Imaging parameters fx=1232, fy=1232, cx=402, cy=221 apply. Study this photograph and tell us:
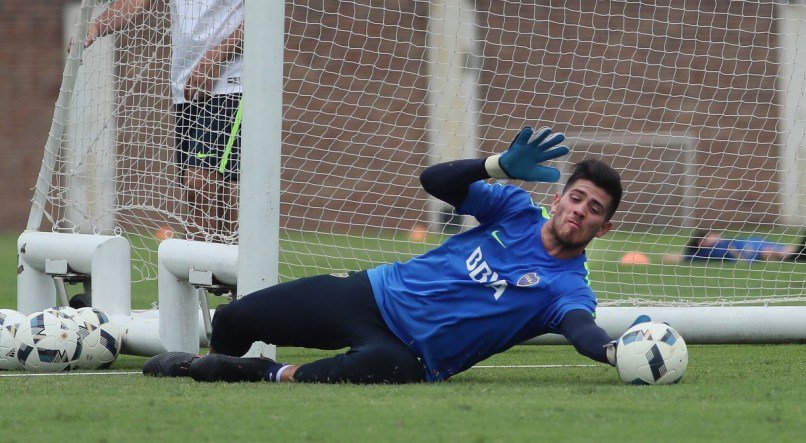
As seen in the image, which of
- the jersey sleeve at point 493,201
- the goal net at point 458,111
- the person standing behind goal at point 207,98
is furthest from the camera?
the goal net at point 458,111

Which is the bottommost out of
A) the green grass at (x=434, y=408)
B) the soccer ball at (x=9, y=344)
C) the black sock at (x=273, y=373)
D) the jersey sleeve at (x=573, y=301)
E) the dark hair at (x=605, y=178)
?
the soccer ball at (x=9, y=344)

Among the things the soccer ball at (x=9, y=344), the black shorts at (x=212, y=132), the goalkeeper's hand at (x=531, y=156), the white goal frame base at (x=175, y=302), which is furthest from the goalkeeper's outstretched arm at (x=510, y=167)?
the soccer ball at (x=9, y=344)

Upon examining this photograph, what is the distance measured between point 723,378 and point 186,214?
2867mm

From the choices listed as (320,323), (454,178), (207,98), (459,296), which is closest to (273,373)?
(320,323)

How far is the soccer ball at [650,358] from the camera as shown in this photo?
3959mm

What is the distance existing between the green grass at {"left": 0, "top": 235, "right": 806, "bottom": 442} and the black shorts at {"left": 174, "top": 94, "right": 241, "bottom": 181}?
133 cm

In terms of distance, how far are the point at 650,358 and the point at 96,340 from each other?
2.35 metres

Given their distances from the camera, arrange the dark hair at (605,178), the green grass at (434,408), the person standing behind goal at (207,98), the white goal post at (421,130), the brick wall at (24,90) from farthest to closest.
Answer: the brick wall at (24,90) < the person standing behind goal at (207,98) < the white goal post at (421,130) < the dark hair at (605,178) < the green grass at (434,408)

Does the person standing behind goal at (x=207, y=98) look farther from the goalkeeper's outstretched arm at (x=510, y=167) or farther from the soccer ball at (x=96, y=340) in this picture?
the goalkeeper's outstretched arm at (x=510, y=167)

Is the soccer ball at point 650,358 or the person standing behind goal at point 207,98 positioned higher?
the person standing behind goal at point 207,98

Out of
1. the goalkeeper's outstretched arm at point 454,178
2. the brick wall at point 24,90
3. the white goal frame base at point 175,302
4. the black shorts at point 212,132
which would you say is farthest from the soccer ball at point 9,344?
A: the brick wall at point 24,90

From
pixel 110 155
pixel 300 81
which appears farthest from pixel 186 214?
pixel 300 81

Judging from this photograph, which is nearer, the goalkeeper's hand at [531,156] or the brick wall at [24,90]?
the goalkeeper's hand at [531,156]

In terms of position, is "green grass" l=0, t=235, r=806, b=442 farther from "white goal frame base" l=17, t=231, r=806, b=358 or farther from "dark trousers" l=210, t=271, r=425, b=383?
"white goal frame base" l=17, t=231, r=806, b=358
